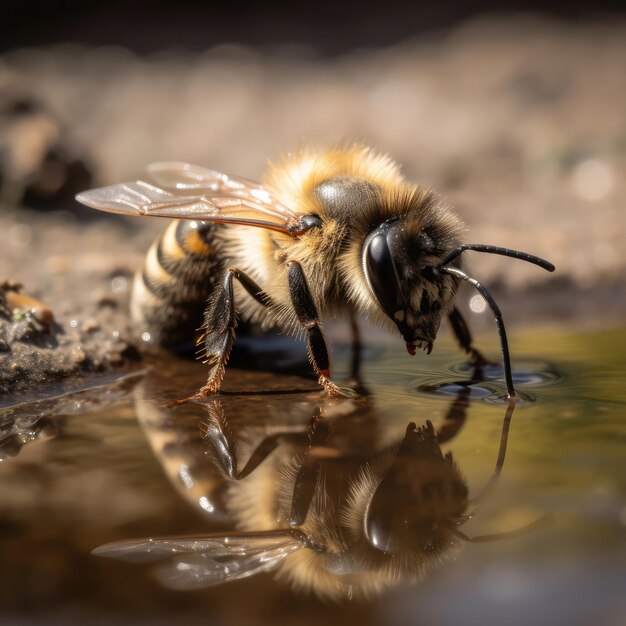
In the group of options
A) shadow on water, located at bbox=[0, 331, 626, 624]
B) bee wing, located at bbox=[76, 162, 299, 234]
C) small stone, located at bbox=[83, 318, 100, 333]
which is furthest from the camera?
small stone, located at bbox=[83, 318, 100, 333]

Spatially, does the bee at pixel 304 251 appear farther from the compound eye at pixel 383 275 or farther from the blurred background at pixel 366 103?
the blurred background at pixel 366 103

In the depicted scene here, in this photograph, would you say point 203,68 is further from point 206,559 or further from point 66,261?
point 206,559

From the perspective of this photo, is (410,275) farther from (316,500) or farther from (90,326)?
(90,326)

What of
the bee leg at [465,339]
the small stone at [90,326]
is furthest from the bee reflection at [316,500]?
the small stone at [90,326]

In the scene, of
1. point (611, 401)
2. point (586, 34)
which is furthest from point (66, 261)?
point (586, 34)

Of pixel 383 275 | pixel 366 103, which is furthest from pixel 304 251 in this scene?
pixel 366 103

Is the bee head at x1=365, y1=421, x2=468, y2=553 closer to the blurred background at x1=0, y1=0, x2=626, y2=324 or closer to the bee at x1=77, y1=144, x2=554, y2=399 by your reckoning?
the bee at x1=77, y1=144, x2=554, y2=399

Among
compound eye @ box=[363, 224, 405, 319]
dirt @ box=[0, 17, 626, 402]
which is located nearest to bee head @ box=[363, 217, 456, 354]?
compound eye @ box=[363, 224, 405, 319]
